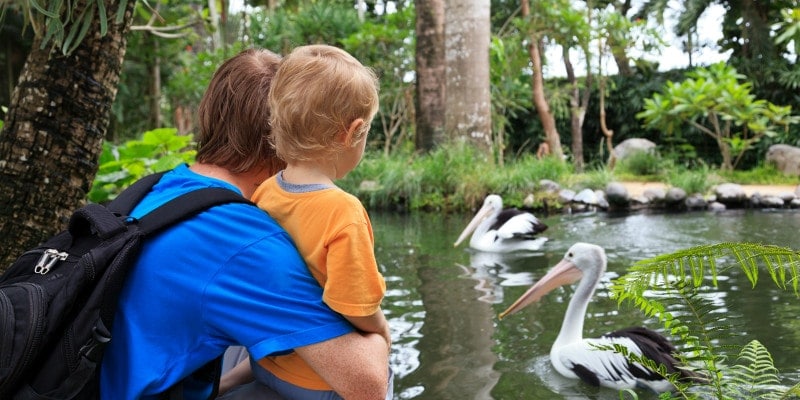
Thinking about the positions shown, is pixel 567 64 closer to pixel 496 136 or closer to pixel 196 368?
pixel 496 136

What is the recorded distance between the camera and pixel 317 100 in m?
1.78

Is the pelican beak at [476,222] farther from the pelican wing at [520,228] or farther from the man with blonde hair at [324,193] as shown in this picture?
the man with blonde hair at [324,193]

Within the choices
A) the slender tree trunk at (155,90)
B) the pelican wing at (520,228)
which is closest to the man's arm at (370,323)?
the pelican wing at (520,228)

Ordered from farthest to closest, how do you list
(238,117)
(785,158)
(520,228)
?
(785,158), (520,228), (238,117)

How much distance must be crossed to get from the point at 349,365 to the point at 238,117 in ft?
2.27

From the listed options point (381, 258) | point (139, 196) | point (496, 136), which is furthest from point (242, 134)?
point (496, 136)

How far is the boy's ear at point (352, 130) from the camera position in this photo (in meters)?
1.82

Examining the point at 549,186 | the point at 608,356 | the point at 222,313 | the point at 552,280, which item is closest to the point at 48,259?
the point at 222,313

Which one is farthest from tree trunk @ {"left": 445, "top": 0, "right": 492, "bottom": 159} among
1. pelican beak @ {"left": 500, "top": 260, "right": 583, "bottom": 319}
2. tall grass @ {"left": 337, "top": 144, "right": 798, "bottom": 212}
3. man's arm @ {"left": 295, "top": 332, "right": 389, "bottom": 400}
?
man's arm @ {"left": 295, "top": 332, "right": 389, "bottom": 400}

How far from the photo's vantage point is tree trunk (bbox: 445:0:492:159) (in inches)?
485

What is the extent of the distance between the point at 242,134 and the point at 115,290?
0.55m

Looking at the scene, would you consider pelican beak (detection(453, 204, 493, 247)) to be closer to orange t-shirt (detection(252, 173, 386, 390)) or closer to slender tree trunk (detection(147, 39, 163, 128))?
orange t-shirt (detection(252, 173, 386, 390))

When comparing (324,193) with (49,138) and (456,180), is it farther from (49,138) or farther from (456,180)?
(456,180)

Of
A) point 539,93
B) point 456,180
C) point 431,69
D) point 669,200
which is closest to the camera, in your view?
point 669,200
